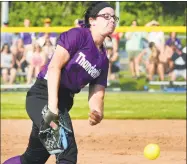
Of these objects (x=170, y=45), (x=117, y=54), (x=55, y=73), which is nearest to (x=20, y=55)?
(x=117, y=54)

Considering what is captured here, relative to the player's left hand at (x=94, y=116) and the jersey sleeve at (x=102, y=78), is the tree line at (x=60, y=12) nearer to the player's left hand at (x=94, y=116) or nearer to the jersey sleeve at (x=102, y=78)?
the jersey sleeve at (x=102, y=78)

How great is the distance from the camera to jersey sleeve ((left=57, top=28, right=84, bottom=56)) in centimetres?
555

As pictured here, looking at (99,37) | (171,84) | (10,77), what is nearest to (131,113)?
(171,84)

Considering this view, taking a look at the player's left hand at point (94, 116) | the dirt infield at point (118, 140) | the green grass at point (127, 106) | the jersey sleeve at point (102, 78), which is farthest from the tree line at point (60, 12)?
the player's left hand at point (94, 116)

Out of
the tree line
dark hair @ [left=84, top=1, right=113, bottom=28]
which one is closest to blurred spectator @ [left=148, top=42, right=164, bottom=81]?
the tree line

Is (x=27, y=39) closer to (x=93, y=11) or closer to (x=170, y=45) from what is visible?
(x=170, y=45)

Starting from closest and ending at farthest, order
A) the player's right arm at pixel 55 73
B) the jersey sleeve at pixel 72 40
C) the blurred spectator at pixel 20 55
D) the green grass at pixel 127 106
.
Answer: the player's right arm at pixel 55 73 < the jersey sleeve at pixel 72 40 < the green grass at pixel 127 106 < the blurred spectator at pixel 20 55

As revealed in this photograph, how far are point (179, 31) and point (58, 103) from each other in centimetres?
1062

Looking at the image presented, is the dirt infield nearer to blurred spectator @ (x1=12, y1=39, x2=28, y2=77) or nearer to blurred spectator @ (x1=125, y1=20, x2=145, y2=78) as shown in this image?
blurred spectator @ (x1=125, y1=20, x2=145, y2=78)

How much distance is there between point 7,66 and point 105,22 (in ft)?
36.5

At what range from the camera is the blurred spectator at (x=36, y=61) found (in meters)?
16.3

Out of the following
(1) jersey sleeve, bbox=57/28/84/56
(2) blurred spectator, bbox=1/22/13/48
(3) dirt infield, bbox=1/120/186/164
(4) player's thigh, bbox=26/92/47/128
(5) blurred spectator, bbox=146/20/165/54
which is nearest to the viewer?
(1) jersey sleeve, bbox=57/28/84/56

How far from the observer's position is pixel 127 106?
49.3 ft

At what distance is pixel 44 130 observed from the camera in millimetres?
5496
